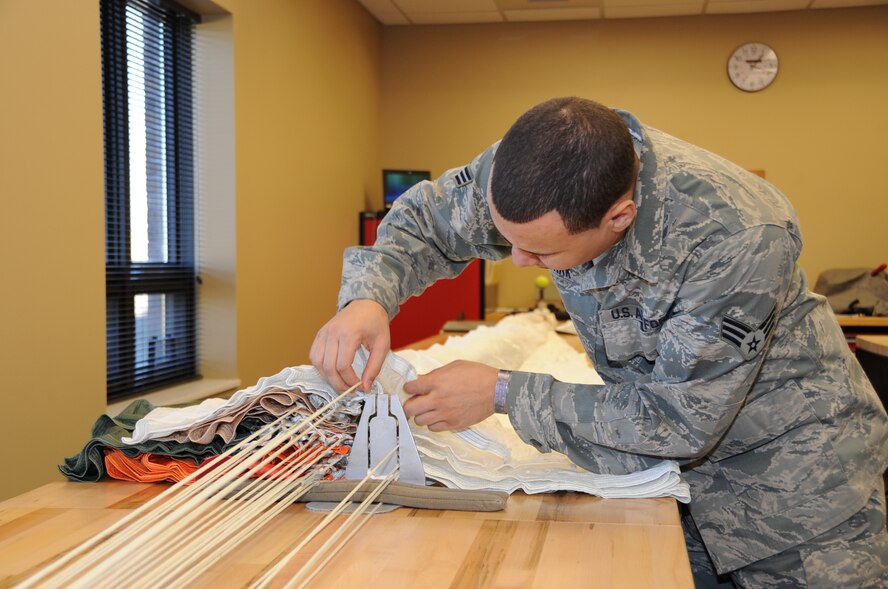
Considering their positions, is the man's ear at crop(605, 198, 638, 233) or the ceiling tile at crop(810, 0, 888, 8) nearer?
the man's ear at crop(605, 198, 638, 233)

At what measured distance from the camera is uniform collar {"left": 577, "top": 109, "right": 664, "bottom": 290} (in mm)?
1120

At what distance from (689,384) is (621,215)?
243 mm

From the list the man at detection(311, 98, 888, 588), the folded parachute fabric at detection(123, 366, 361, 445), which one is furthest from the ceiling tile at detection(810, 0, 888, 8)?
the folded parachute fabric at detection(123, 366, 361, 445)

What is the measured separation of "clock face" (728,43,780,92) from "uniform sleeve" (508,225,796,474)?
4.85 meters

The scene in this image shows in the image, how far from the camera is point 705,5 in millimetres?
5230

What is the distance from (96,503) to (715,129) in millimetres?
5273

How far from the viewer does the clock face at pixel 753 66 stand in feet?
17.8

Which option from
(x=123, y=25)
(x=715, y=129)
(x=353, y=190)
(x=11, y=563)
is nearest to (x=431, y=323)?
(x=353, y=190)

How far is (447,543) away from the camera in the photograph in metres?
0.90

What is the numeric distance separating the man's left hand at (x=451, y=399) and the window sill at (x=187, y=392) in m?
2.18

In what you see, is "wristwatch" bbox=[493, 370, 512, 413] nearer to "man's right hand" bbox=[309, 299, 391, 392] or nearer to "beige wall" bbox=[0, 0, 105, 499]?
"man's right hand" bbox=[309, 299, 391, 392]

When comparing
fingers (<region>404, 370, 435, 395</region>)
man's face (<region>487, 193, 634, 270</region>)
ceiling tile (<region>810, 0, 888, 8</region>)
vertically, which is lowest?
fingers (<region>404, 370, 435, 395</region>)

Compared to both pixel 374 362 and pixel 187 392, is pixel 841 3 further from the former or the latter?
pixel 374 362

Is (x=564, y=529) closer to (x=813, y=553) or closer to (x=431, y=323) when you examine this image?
(x=813, y=553)
